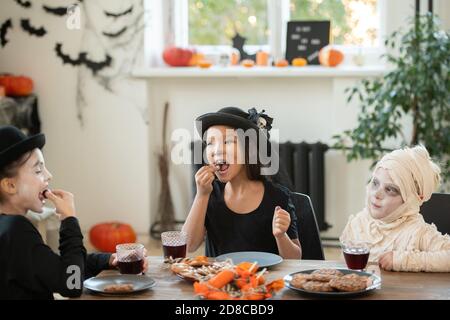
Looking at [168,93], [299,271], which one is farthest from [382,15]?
[299,271]

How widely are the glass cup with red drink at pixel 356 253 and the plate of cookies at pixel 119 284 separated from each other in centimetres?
53

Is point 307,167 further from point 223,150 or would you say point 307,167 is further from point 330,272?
point 330,272

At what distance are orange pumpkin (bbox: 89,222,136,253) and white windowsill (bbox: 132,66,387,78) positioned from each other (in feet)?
3.02

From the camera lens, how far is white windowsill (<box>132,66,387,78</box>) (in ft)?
16.0

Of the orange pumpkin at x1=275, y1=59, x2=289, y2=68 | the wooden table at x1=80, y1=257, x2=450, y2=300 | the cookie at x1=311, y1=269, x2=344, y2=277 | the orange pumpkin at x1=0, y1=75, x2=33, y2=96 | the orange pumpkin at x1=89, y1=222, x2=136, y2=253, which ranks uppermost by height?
the orange pumpkin at x1=275, y1=59, x2=289, y2=68

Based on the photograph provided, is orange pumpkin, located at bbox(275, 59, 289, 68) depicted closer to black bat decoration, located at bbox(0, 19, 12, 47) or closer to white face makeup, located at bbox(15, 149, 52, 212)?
black bat decoration, located at bbox(0, 19, 12, 47)

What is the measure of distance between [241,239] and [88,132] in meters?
2.61

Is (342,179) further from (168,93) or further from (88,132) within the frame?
(88,132)

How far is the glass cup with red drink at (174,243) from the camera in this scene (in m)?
2.40

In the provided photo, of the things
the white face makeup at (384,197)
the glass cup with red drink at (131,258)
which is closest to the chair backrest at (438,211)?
the white face makeup at (384,197)

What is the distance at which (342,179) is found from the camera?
5059mm

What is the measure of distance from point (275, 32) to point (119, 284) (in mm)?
3298

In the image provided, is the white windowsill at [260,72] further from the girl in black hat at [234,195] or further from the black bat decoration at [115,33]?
the girl in black hat at [234,195]

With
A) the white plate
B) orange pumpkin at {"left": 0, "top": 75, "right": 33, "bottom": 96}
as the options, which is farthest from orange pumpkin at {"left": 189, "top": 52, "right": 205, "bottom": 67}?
the white plate
